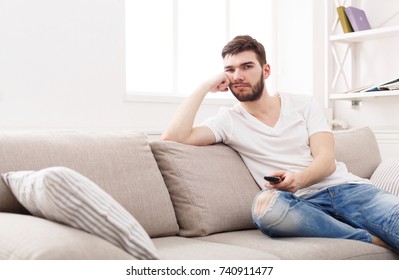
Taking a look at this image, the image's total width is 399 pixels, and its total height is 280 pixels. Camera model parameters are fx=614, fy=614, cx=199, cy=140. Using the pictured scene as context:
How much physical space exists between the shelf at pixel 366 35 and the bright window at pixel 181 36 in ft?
2.01

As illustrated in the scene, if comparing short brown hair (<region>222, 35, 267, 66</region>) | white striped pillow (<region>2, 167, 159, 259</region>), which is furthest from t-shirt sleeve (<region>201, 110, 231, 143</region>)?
white striped pillow (<region>2, 167, 159, 259</region>)

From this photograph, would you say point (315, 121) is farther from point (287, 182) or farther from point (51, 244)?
point (51, 244)

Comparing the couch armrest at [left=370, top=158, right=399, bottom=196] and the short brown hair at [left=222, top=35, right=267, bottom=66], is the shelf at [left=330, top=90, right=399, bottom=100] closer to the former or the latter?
the couch armrest at [left=370, top=158, right=399, bottom=196]

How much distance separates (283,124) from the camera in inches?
97.0

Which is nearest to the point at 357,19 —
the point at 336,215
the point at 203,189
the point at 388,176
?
the point at 388,176

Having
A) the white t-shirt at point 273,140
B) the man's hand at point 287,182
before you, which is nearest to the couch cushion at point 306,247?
the man's hand at point 287,182

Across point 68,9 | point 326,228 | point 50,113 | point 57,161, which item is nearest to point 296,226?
point 326,228

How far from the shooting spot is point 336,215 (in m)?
2.27

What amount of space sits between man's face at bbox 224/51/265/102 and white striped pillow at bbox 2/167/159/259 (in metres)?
1.15

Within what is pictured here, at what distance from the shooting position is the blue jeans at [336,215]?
6.77 ft

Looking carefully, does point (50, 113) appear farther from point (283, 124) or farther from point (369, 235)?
point (369, 235)

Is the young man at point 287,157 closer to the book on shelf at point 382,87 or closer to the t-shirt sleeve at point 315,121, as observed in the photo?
the t-shirt sleeve at point 315,121

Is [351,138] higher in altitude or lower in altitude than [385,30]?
lower

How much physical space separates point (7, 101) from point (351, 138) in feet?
5.63
